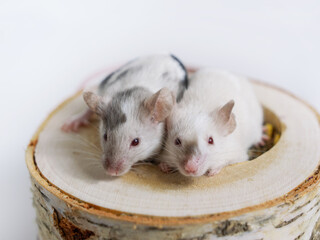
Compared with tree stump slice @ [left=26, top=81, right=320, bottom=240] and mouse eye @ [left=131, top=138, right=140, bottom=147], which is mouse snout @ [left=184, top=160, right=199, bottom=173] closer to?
tree stump slice @ [left=26, top=81, right=320, bottom=240]

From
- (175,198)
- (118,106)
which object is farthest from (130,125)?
(175,198)

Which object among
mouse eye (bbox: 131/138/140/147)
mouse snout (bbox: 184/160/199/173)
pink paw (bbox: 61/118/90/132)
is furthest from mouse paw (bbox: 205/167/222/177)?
pink paw (bbox: 61/118/90/132)

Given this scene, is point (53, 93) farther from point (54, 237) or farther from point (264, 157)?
point (264, 157)

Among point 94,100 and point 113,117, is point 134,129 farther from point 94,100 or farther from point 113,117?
point 94,100

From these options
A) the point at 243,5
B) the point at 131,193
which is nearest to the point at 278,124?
the point at 131,193

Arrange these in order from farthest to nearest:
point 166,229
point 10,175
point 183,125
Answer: point 10,175 → point 183,125 → point 166,229

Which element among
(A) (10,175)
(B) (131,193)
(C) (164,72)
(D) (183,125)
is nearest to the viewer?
(B) (131,193)
